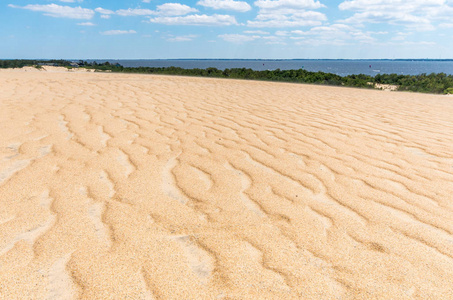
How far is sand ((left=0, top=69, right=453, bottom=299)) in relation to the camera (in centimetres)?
140

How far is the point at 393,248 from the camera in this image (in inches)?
65.6

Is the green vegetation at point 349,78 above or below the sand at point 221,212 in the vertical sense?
above

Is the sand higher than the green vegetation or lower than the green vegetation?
lower

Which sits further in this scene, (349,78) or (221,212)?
(349,78)

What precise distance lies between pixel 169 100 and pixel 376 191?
4.59 m

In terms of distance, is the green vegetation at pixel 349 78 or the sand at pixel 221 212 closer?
the sand at pixel 221 212

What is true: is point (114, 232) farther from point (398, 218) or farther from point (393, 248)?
point (398, 218)

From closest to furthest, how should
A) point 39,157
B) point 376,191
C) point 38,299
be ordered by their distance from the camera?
point 38,299
point 376,191
point 39,157

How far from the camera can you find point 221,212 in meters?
1.98

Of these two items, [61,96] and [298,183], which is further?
[61,96]

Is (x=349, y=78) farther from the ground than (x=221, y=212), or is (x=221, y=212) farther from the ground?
(x=349, y=78)

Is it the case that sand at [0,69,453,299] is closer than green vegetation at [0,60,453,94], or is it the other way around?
sand at [0,69,453,299]

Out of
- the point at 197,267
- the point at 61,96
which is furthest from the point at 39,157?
the point at 61,96

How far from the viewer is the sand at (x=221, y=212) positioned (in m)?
1.40
